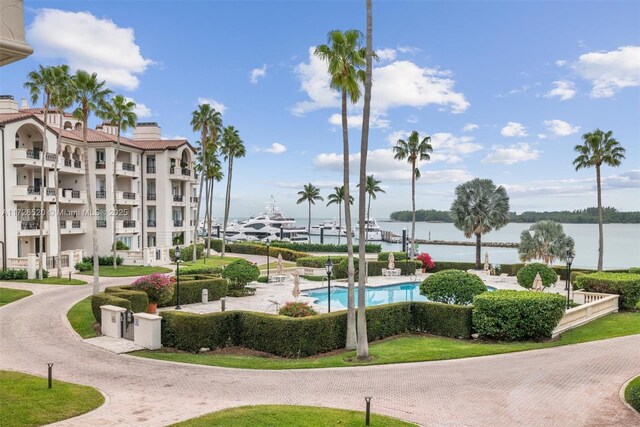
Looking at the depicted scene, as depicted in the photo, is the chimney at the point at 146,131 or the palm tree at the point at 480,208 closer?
the palm tree at the point at 480,208

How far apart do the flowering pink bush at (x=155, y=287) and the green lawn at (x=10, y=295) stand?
25.2 feet

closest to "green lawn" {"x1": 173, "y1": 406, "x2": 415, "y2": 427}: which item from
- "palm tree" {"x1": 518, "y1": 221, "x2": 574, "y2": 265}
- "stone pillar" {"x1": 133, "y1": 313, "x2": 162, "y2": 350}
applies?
"stone pillar" {"x1": 133, "y1": 313, "x2": 162, "y2": 350}

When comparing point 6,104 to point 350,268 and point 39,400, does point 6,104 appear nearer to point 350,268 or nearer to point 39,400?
point 350,268

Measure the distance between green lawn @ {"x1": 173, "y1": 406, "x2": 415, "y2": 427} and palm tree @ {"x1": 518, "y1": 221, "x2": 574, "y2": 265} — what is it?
4462 centimetres

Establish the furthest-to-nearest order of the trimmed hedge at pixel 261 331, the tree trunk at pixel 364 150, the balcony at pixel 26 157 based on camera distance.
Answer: the balcony at pixel 26 157 < the trimmed hedge at pixel 261 331 < the tree trunk at pixel 364 150

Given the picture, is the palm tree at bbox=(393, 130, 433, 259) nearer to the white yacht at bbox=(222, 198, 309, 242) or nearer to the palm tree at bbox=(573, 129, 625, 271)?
the palm tree at bbox=(573, 129, 625, 271)

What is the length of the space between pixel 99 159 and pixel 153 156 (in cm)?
699

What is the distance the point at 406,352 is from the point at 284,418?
8.68m

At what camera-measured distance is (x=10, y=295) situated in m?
29.1

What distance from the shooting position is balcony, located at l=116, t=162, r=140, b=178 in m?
49.9

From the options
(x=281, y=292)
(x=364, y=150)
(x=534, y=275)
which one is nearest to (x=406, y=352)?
(x=364, y=150)

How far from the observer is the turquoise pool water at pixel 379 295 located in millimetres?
36375

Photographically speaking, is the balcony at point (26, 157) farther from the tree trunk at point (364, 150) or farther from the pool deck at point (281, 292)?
the tree trunk at point (364, 150)

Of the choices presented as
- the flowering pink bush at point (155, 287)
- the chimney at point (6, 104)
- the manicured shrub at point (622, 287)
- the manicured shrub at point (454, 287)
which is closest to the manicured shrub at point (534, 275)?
the manicured shrub at point (622, 287)
